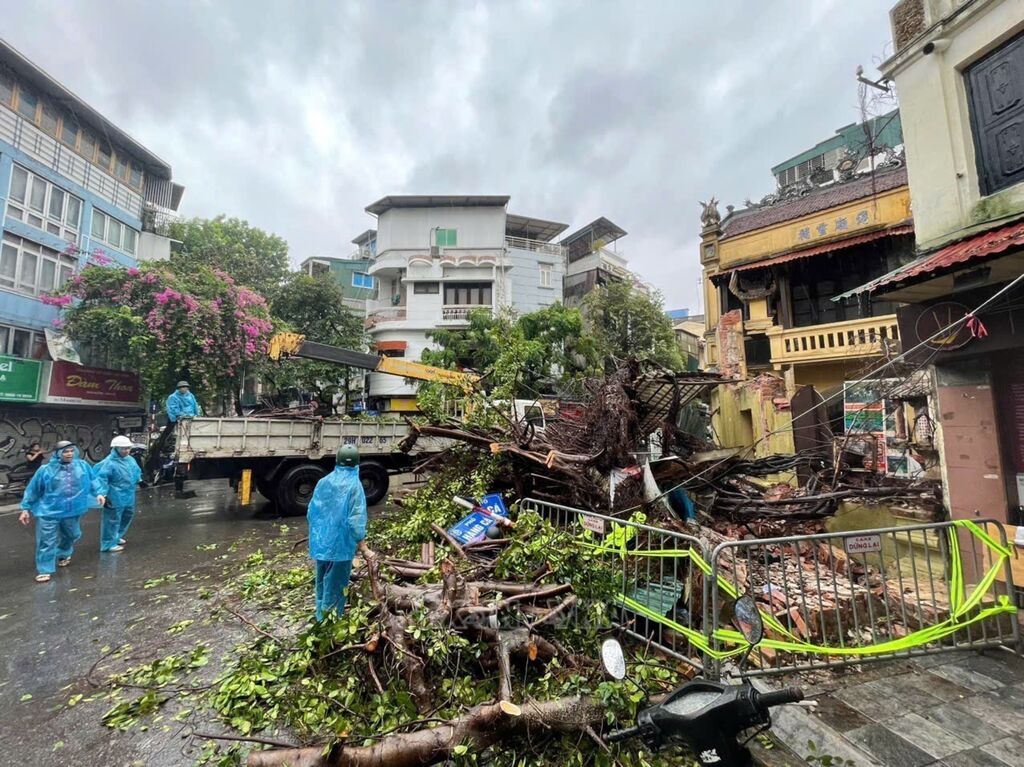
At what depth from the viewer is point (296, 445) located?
8.90m

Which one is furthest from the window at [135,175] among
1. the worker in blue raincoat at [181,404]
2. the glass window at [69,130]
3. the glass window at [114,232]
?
the worker in blue raincoat at [181,404]

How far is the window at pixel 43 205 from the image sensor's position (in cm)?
1309

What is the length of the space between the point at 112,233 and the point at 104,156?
9.34 feet

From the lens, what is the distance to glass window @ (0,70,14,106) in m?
13.0

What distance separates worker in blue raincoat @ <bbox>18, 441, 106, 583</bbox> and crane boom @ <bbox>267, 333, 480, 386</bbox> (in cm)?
354

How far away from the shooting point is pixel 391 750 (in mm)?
2234

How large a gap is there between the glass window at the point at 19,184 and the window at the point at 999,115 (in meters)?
21.1

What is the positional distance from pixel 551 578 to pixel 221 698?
2341 millimetres

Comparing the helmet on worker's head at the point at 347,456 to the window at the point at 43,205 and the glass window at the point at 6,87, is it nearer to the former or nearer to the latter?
the window at the point at 43,205

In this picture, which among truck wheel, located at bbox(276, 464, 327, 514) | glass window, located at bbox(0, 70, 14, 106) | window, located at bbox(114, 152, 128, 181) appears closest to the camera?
truck wheel, located at bbox(276, 464, 327, 514)

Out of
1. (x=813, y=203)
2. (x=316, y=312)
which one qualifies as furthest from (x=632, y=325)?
(x=316, y=312)

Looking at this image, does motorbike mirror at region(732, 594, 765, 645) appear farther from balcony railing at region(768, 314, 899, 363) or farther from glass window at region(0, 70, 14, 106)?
glass window at region(0, 70, 14, 106)

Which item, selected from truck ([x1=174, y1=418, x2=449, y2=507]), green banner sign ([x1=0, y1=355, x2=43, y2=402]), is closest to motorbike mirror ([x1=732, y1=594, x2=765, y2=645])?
truck ([x1=174, y1=418, x2=449, y2=507])

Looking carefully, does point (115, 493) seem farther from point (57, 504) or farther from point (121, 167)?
point (121, 167)
